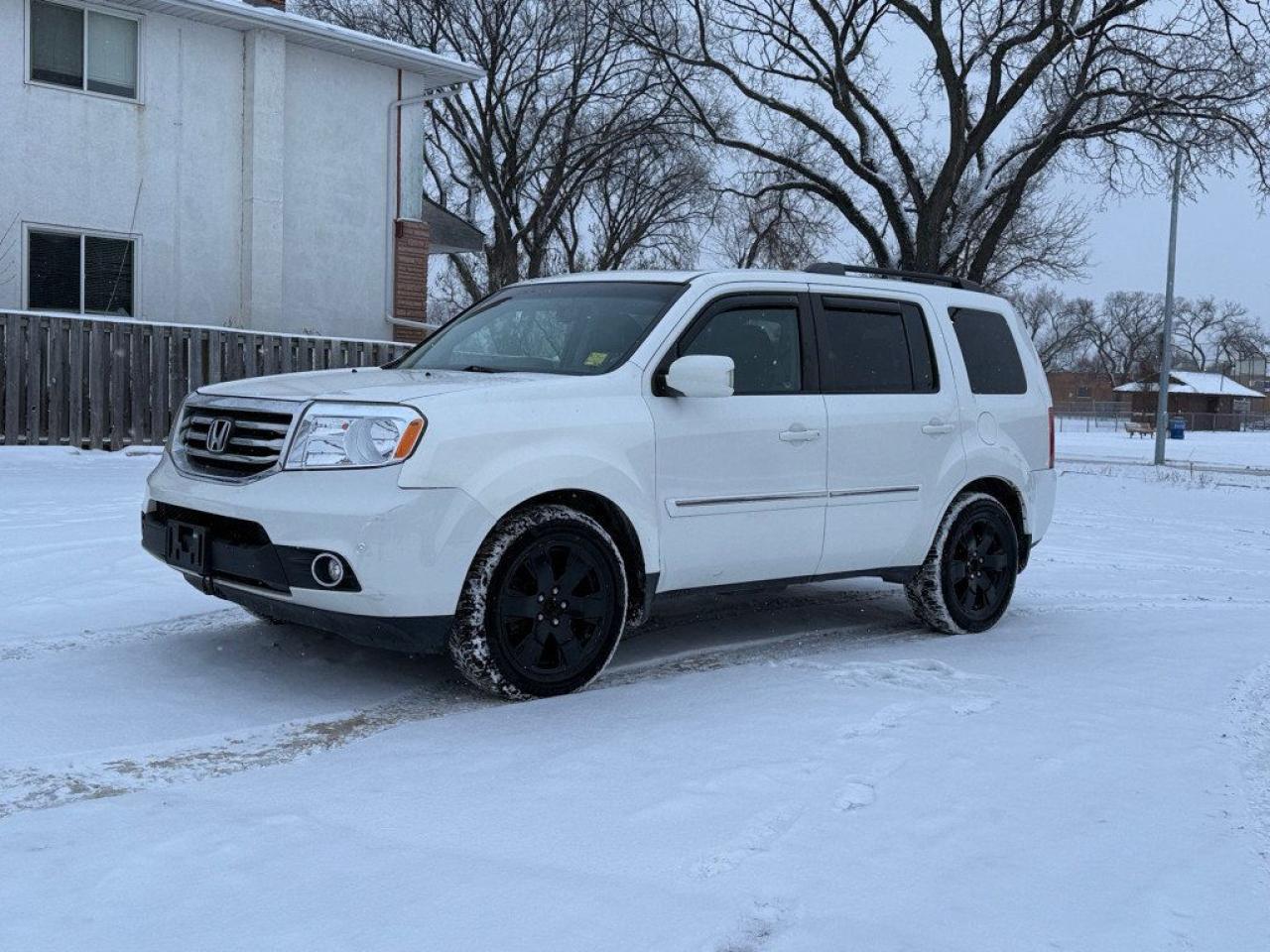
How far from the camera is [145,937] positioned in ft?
9.70

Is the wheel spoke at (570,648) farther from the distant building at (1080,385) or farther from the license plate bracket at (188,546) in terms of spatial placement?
the distant building at (1080,385)

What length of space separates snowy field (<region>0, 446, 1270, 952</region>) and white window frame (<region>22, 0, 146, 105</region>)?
1284 cm

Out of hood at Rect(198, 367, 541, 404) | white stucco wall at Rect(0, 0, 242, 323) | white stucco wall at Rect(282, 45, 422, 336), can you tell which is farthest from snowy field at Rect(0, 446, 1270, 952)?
white stucco wall at Rect(282, 45, 422, 336)

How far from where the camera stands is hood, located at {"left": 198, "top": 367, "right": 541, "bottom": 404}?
499 centimetres

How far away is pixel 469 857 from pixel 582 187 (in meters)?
37.9

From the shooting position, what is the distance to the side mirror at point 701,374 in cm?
539

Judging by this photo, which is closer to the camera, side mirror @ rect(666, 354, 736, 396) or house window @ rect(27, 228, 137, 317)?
side mirror @ rect(666, 354, 736, 396)

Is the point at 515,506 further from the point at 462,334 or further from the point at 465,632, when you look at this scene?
the point at 462,334

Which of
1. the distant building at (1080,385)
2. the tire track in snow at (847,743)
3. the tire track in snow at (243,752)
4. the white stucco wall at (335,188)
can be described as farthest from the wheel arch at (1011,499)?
the distant building at (1080,385)

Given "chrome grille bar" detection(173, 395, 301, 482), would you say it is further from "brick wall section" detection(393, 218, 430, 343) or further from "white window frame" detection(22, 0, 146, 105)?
"brick wall section" detection(393, 218, 430, 343)

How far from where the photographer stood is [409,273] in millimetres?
21641

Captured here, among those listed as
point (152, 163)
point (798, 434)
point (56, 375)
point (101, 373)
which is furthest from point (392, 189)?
point (798, 434)

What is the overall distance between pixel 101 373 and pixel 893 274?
11.2m

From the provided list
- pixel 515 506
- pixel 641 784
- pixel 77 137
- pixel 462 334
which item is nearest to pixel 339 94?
pixel 77 137
